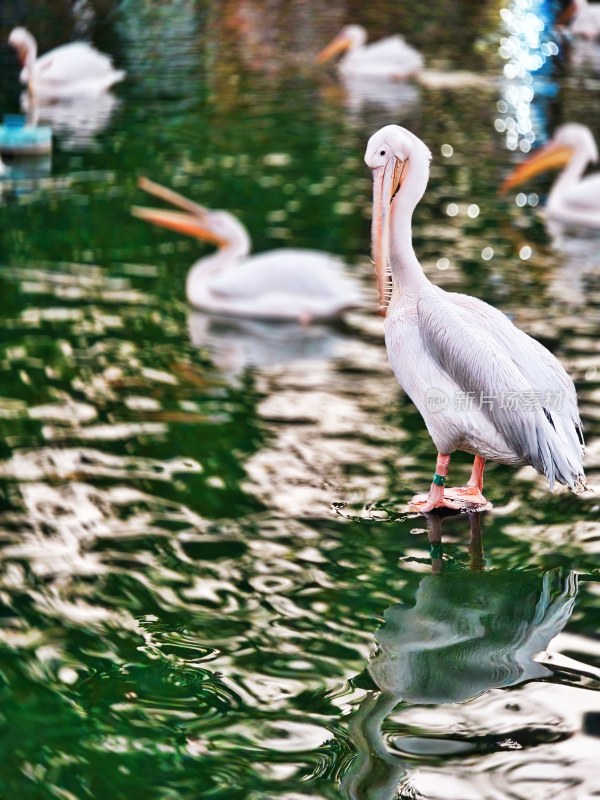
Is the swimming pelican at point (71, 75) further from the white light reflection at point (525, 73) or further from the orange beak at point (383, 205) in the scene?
the orange beak at point (383, 205)

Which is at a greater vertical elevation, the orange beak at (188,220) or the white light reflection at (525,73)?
the orange beak at (188,220)

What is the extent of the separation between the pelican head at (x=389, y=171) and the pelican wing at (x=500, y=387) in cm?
27

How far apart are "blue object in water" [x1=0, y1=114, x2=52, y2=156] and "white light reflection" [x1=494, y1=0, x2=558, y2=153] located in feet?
12.0

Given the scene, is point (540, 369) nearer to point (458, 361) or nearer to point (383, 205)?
point (458, 361)

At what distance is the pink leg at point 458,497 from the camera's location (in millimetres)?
4531

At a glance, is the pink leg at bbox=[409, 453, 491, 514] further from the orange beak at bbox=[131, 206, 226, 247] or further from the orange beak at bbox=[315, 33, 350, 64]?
the orange beak at bbox=[315, 33, 350, 64]

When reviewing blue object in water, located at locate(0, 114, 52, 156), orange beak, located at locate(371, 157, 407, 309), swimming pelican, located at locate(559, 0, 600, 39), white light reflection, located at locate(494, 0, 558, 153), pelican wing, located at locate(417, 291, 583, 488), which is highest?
orange beak, located at locate(371, 157, 407, 309)

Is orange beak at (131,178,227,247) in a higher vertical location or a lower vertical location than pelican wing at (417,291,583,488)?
lower

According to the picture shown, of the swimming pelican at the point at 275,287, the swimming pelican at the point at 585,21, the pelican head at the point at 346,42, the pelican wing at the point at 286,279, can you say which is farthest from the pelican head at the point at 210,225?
the swimming pelican at the point at 585,21

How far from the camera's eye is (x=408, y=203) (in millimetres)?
4051

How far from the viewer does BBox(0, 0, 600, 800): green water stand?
3.35 m

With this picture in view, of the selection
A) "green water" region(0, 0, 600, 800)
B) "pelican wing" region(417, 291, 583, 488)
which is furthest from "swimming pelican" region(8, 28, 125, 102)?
"pelican wing" region(417, 291, 583, 488)

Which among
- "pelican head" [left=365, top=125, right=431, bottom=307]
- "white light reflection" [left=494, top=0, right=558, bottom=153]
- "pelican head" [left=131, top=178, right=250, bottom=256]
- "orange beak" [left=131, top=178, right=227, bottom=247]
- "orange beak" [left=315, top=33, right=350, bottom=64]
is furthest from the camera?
"orange beak" [left=315, top=33, right=350, bottom=64]

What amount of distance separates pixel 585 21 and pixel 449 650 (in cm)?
1432
